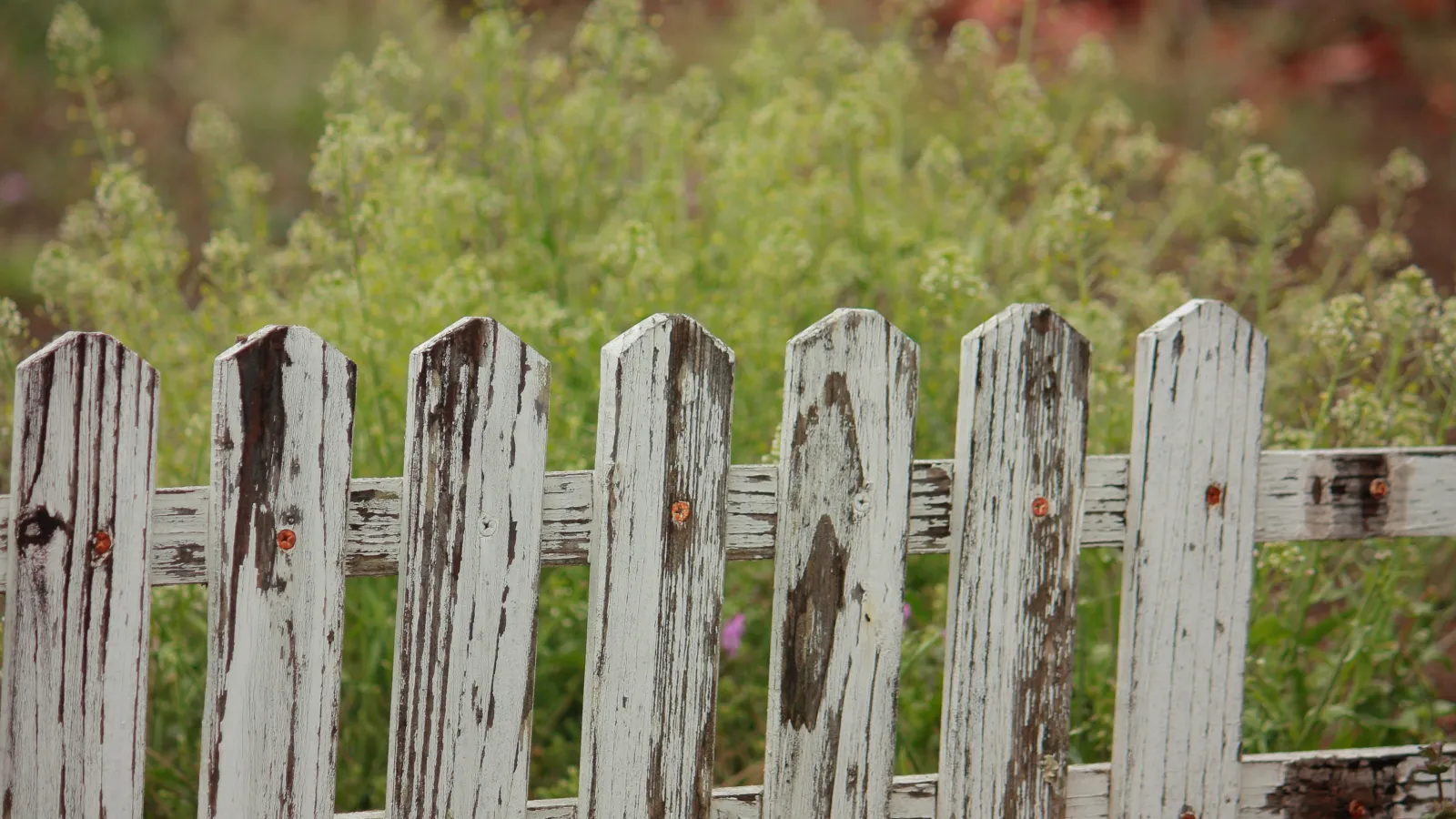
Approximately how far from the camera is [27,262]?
5262 mm

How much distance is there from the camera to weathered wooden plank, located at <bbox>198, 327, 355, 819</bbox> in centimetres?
136

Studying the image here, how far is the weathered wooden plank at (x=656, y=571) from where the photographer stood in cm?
148

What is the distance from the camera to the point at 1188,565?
5.76 feet

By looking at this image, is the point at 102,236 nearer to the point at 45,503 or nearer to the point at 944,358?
the point at 45,503

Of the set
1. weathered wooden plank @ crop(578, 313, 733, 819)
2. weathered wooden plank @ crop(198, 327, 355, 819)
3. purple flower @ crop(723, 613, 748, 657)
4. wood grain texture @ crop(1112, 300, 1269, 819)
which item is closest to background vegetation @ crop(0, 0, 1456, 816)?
purple flower @ crop(723, 613, 748, 657)

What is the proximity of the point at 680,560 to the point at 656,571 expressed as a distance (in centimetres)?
4

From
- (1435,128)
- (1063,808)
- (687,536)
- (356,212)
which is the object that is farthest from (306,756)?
(1435,128)

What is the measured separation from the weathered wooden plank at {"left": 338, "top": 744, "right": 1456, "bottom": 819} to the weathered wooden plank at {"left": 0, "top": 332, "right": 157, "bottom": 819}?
905mm

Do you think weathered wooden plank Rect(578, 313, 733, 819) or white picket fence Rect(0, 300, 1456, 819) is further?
weathered wooden plank Rect(578, 313, 733, 819)

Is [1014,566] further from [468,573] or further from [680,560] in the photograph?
[468,573]

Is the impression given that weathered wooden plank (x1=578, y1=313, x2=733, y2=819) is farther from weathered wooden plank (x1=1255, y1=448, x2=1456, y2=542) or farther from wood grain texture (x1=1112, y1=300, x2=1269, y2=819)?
weathered wooden plank (x1=1255, y1=448, x2=1456, y2=542)

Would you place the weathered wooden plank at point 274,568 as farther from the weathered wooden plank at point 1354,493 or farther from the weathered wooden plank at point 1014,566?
the weathered wooden plank at point 1354,493

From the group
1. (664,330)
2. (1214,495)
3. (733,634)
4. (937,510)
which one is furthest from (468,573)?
(1214,495)

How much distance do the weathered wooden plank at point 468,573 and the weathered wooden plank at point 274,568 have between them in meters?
0.09
